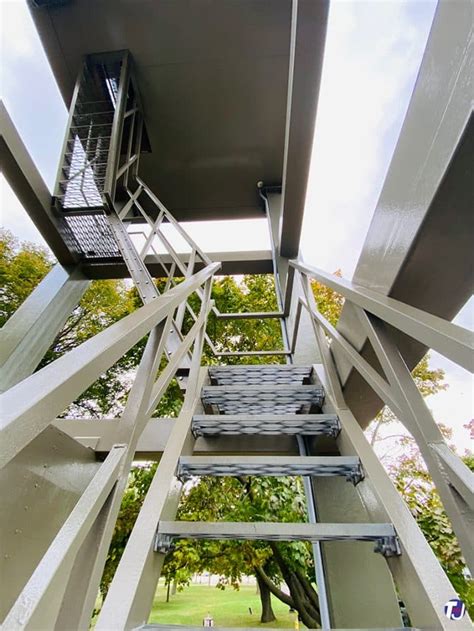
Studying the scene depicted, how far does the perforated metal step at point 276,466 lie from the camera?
4.04ft

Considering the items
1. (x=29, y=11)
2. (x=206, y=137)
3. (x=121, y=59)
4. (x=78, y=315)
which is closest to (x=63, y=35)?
(x=29, y=11)

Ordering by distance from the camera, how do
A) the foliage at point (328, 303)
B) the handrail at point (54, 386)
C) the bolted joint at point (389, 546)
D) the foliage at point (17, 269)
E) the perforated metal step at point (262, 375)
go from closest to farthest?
the handrail at point (54, 386)
the bolted joint at point (389, 546)
the perforated metal step at point (262, 375)
the foliage at point (17, 269)
the foliage at point (328, 303)

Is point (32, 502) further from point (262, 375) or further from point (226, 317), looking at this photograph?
point (226, 317)

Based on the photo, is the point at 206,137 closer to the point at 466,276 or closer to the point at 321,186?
the point at 321,186

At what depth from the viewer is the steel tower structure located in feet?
2.58

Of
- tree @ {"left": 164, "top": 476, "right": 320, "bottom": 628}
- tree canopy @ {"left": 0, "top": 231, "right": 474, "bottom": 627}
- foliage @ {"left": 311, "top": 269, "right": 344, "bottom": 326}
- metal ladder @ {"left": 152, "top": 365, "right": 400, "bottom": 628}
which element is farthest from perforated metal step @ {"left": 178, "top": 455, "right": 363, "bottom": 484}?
foliage @ {"left": 311, "top": 269, "right": 344, "bottom": 326}

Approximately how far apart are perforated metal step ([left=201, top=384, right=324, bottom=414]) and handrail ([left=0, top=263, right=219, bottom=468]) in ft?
3.54

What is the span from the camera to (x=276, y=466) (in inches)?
49.3

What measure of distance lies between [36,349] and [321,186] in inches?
128

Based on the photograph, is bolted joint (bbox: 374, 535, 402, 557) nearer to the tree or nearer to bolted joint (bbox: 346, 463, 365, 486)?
bolted joint (bbox: 346, 463, 365, 486)

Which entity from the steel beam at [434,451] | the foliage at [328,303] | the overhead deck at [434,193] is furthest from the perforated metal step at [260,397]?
the foliage at [328,303]

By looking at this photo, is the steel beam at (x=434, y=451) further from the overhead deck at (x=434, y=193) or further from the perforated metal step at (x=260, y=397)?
the perforated metal step at (x=260, y=397)

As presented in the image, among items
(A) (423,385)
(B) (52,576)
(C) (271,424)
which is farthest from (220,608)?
(B) (52,576)

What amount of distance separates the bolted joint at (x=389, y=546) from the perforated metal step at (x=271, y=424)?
1.88 ft
